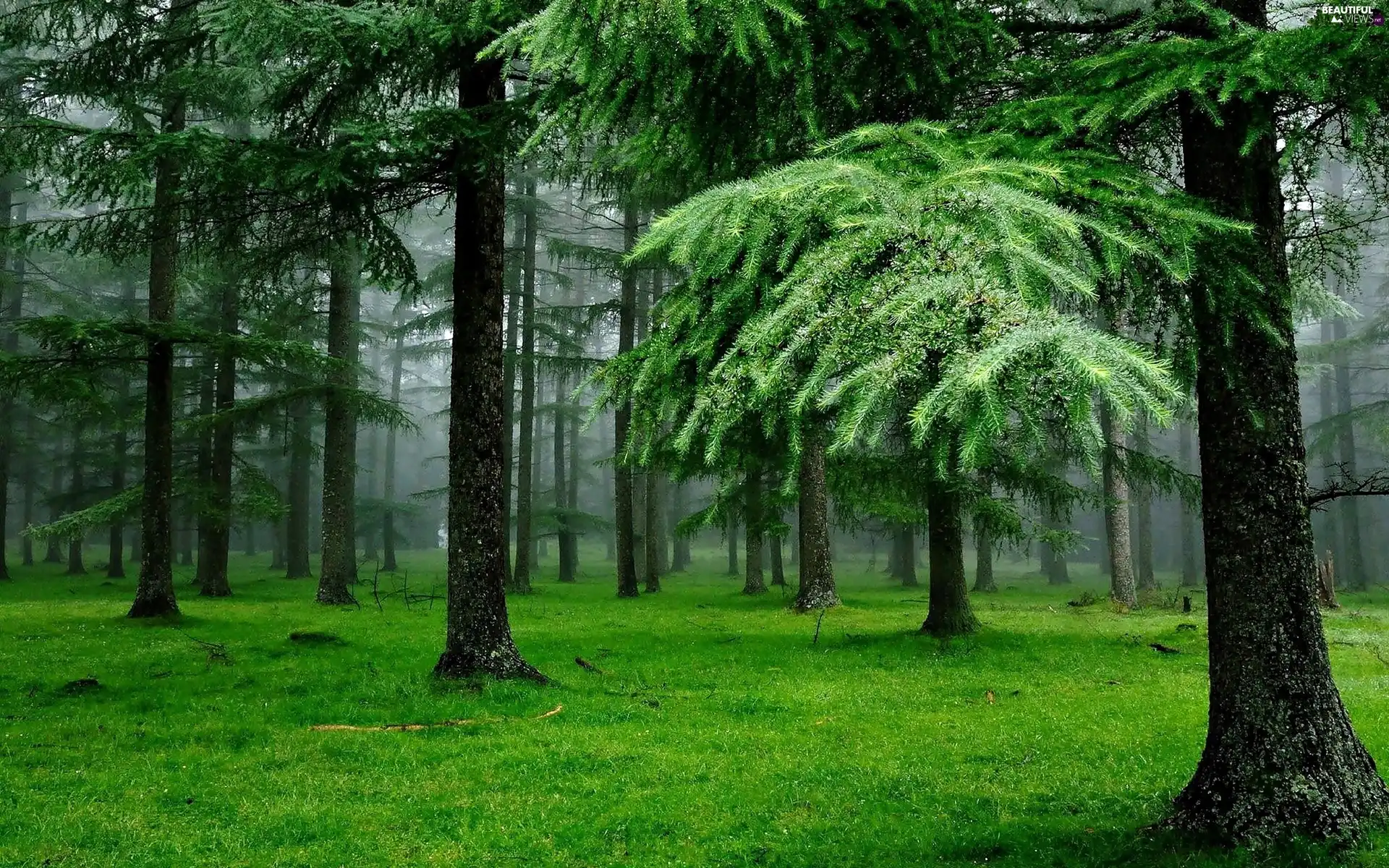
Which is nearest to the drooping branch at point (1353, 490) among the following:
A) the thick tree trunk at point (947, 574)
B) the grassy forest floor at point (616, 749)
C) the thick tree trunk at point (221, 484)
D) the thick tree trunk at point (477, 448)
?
the grassy forest floor at point (616, 749)

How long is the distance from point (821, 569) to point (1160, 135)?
12915mm

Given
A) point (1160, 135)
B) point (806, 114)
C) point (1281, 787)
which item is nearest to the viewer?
point (806, 114)

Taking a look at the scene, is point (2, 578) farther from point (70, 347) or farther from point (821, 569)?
point (821, 569)

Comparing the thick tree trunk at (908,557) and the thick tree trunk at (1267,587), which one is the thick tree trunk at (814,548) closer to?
the thick tree trunk at (908,557)

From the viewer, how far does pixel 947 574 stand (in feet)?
45.0

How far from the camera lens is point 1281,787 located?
181 inches

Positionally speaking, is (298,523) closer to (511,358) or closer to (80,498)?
(80,498)

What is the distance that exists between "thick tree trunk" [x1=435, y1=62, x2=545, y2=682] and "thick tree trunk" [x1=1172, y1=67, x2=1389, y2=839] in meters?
6.32

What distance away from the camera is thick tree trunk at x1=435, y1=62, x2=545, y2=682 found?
29.5 feet

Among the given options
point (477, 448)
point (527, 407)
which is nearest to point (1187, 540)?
point (527, 407)

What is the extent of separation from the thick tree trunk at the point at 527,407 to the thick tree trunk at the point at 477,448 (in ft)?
41.4

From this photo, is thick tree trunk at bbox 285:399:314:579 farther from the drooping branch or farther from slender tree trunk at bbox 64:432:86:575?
the drooping branch

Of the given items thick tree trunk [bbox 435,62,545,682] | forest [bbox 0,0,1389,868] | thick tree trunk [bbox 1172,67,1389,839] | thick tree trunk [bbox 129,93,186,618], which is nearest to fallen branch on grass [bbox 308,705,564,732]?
forest [bbox 0,0,1389,868]

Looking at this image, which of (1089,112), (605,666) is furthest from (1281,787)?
(605,666)
